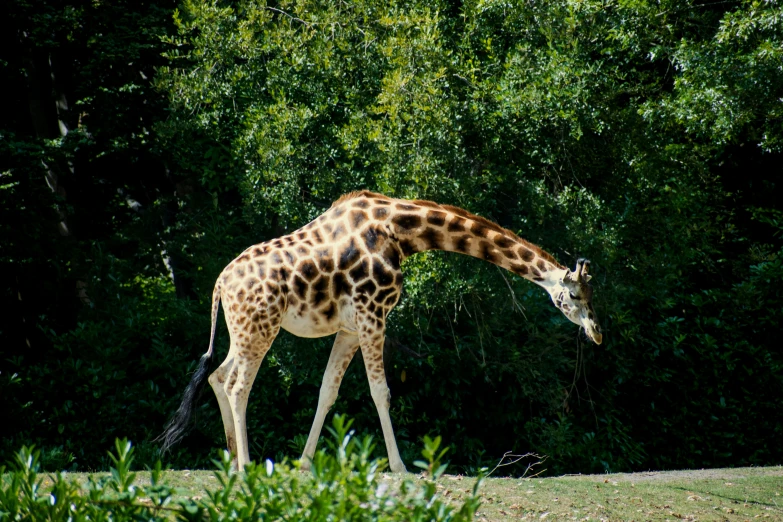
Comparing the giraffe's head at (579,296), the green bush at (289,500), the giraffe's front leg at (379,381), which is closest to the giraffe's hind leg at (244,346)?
the giraffe's front leg at (379,381)

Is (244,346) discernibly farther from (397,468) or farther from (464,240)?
(464,240)

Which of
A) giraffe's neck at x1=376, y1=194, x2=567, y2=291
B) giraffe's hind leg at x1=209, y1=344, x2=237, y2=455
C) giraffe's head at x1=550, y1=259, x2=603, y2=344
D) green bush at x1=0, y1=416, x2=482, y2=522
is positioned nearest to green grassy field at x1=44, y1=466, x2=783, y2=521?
giraffe's hind leg at x1=209, y1=344, x2=237, y2=455

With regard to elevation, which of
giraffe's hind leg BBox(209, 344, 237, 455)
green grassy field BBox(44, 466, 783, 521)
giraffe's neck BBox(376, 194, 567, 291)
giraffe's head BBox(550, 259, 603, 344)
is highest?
giraffe's neck BBox(376, 194, 567, 291)

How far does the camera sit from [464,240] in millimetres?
7664

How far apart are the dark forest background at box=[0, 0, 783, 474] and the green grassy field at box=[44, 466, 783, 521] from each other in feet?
3.67

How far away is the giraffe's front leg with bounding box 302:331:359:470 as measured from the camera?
762 centimetres

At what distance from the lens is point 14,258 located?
1138cm

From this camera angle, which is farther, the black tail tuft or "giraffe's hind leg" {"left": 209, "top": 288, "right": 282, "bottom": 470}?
the black tail tuft

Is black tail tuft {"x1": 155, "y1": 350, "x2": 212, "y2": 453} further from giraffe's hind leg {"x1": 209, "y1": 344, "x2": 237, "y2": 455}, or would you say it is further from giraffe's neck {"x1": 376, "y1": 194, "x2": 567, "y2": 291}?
giraffe's neck {"x1": 376, "y1": 194, "x2": 567, "y2": 291}

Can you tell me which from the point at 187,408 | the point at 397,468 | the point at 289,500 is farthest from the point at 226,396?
the point at 289,500

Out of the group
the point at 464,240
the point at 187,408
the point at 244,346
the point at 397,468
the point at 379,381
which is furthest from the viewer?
the point at 187,408

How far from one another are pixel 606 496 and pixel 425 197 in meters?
3.44

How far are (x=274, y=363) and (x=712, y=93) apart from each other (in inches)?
216

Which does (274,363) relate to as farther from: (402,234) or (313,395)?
(402,234)
